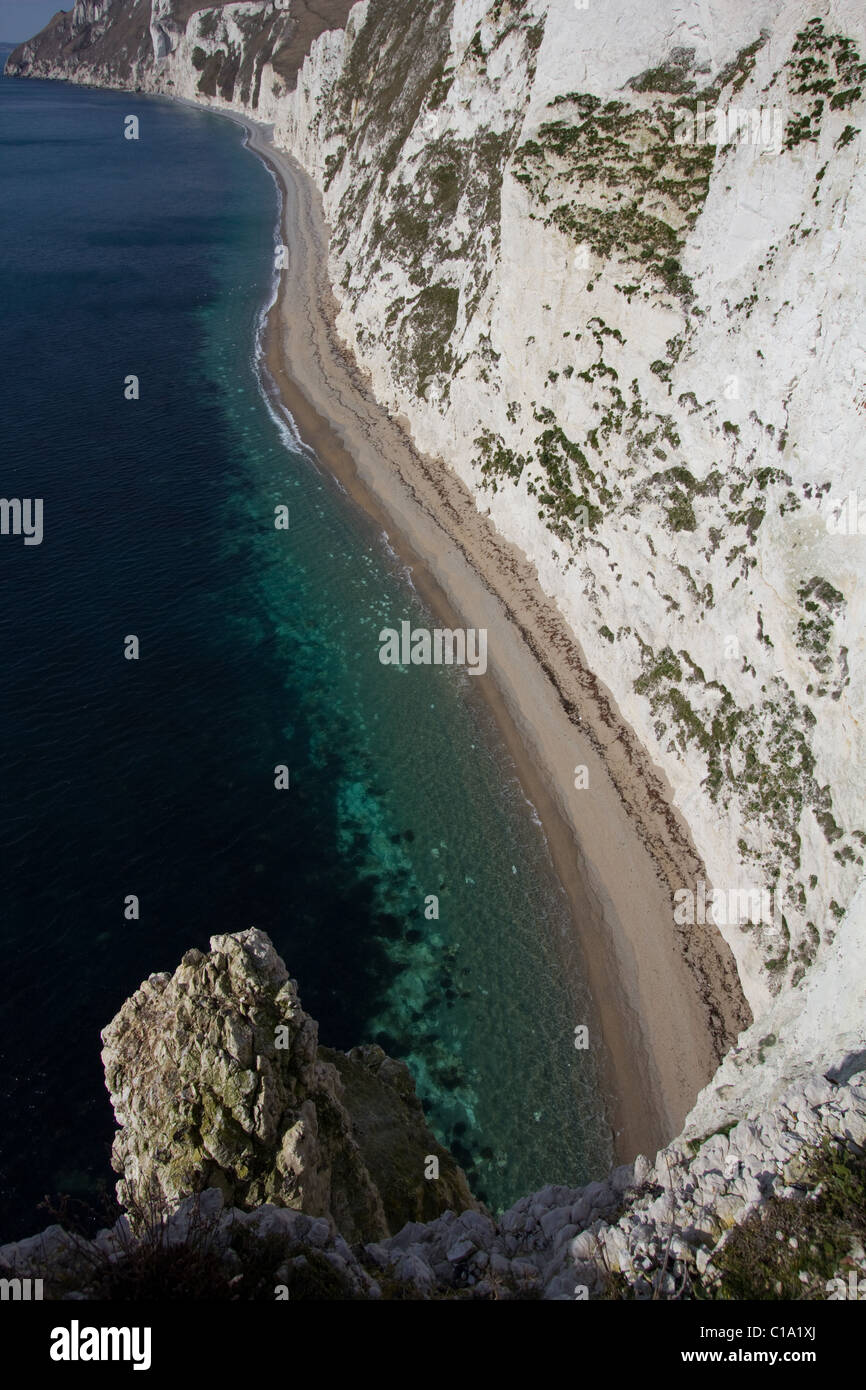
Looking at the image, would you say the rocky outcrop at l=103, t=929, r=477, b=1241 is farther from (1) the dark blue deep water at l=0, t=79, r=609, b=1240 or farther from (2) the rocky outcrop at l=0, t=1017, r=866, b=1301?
(1) the dark blue deep water at l=0, t=79, r=609, b=1240

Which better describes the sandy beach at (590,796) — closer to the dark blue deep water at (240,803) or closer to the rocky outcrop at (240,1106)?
the dark blue deep water at (240,803)

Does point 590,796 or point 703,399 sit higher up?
point 703,399

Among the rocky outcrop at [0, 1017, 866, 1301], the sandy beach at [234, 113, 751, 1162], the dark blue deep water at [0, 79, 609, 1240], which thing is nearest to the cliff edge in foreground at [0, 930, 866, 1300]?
the rocky outcrop at [0, 1017, 866, 1301]

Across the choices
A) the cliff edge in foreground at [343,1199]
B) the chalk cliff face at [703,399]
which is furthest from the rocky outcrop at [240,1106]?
the chalk cliff face at [703,399]

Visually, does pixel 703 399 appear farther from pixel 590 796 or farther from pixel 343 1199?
pixel 343 1199

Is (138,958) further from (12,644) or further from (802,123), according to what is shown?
(802,123)

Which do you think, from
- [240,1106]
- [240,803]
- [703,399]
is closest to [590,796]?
[240,803]
